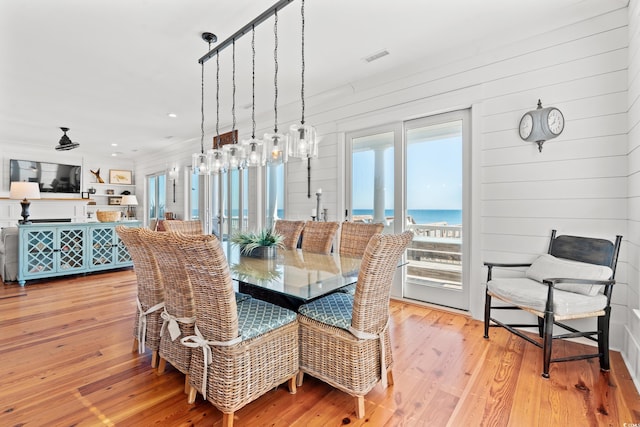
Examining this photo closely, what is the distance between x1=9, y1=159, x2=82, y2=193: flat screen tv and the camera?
7.33 meters

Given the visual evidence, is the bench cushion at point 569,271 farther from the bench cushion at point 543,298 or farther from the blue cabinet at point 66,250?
the blue cabinet at point 66,250

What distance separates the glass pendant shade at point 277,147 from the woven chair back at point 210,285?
129cm

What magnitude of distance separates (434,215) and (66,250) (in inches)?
213

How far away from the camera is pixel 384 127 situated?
3.68m

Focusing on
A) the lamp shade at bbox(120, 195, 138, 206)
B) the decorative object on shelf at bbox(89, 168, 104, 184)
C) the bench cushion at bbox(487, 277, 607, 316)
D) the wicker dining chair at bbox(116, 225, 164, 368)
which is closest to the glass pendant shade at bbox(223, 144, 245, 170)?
the wicker dining chair at bbox(116, 225, 164, 368)

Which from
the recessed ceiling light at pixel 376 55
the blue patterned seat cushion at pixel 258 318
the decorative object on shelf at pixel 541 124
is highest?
the recessed ceiling light at pixel 376 55

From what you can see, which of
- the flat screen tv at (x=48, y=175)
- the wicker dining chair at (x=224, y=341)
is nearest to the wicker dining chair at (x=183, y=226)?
the wicker dining chair at (x=224, y=341)

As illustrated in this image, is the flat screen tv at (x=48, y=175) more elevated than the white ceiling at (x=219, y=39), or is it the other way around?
the white ceiling at (x=219, y=39)

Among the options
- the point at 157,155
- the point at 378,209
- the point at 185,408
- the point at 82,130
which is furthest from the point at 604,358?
the point at 157,155

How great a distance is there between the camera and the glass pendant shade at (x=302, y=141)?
2404 mm

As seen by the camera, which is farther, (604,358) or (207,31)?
(207,31)

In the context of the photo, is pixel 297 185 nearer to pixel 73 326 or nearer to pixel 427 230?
pixel 427 230

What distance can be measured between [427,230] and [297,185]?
2055 millimetres

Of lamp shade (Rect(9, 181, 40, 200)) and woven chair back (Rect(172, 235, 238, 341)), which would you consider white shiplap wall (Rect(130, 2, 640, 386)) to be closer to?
woven chair back (Rect(172, 235, 238, 341))
